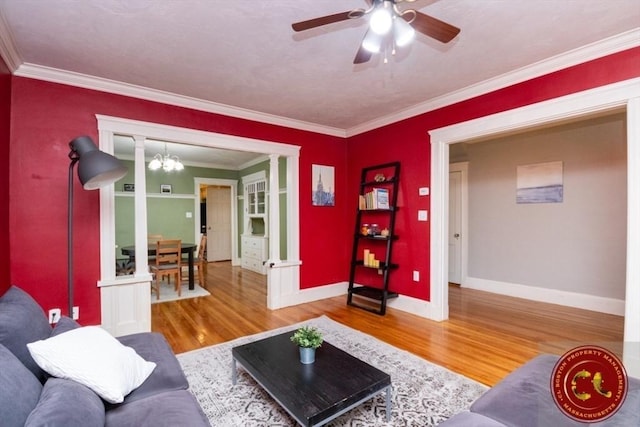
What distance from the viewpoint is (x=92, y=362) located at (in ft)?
4.25

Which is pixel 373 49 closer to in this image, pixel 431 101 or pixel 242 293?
pixel 431 101

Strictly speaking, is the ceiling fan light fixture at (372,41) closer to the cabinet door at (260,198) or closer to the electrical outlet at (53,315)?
the electrical outlet at (53,315)

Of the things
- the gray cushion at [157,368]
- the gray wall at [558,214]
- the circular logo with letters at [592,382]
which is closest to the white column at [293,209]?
the gray cushion at [157,368]

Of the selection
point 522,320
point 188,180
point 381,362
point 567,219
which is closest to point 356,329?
point 381,362

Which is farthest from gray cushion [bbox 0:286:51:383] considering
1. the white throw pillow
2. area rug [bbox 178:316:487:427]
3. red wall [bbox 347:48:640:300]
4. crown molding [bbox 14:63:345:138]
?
red wall [bbox 347:48:640:300]

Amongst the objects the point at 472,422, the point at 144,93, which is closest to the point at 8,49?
the point at 144,93

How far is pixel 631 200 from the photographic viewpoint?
2.30 m

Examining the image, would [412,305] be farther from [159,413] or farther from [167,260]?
[167,260]

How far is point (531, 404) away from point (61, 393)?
189cm

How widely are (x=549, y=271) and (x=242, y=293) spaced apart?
4.67 metres

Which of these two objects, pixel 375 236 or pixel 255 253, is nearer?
pixel 375 236

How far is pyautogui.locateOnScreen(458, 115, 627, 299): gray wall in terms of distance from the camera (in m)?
3.82

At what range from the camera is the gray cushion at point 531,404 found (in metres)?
1.07

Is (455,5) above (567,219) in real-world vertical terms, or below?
above
